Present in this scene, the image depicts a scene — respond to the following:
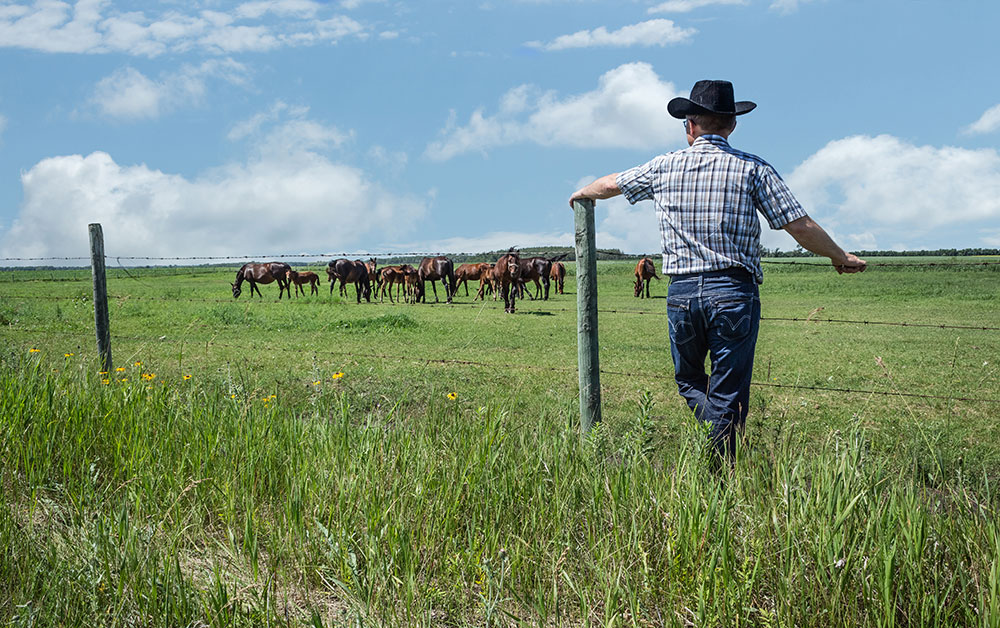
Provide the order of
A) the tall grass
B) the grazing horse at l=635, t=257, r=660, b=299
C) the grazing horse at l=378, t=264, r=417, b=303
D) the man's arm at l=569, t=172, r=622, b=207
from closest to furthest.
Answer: the tall grass, the man's arm at l=569, t=172, r=622, b=207, the grazing horse at l=635, t=257, r=660, b=299, the grazing horse at l=378, t=264, r=417, b=303

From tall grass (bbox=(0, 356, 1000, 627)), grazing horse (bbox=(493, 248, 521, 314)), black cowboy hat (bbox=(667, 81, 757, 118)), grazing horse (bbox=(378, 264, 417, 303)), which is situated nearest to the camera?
tall grass (bbox=(0, 356, 1000, 627))

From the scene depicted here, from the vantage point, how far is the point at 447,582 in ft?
9.18

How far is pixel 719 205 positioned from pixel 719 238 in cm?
17

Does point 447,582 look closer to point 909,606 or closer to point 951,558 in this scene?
point 909,606

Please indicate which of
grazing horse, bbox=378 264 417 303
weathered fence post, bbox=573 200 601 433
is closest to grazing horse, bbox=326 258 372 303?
grazing horse, bbox=378 264 417 303

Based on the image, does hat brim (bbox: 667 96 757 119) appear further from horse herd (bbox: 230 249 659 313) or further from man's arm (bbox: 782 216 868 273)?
horse herd (bbox: 230 249 659 313)

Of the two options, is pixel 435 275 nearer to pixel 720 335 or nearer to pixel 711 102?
pixel 711 102

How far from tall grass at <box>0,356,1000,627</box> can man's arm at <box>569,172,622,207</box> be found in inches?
48.6

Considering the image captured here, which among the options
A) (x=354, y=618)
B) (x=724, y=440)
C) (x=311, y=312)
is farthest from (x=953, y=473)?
(x=311, y=312)

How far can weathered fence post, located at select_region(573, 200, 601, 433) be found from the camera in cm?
422

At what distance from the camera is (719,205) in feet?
12.3

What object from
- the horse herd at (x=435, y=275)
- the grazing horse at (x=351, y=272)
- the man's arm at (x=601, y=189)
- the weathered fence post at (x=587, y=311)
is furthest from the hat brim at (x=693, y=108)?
the grazing horse at (x=351, y=272)

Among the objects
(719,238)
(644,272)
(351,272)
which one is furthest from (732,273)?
(351,272)

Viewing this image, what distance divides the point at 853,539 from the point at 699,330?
1.41 metres
